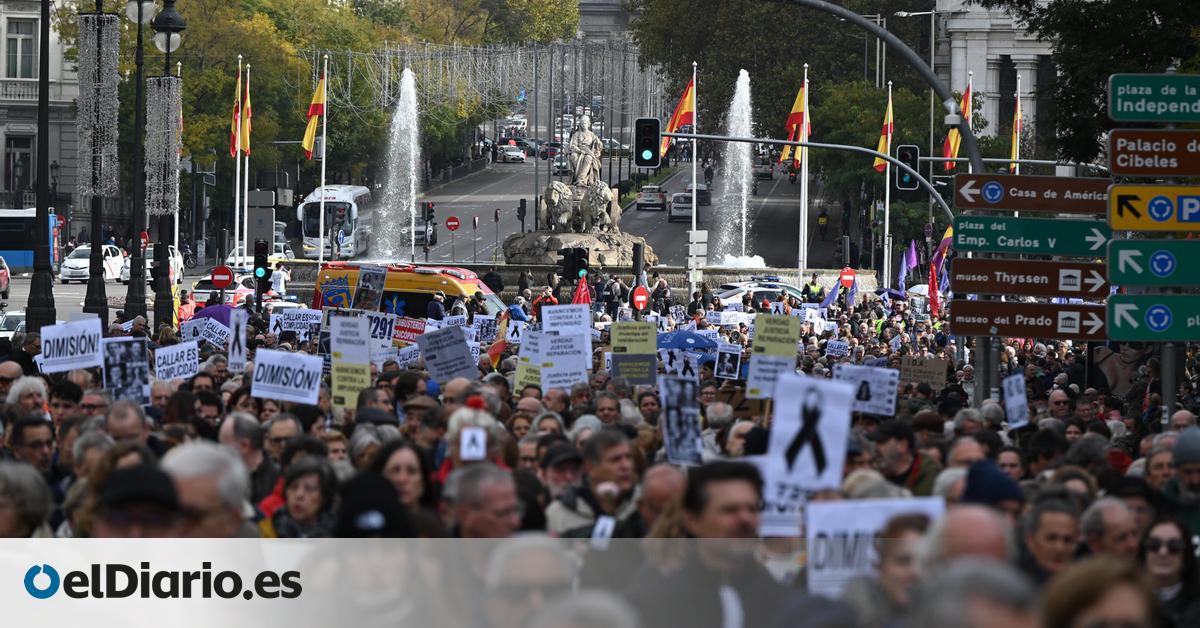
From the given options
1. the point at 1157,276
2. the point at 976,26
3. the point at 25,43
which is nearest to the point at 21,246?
the point at 25,43

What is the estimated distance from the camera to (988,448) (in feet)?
37.0

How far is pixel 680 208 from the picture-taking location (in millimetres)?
91938

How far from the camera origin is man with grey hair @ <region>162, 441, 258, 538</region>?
712 centimetres

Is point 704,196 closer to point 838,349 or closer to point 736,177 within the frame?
point 736,177

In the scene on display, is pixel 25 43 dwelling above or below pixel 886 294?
above

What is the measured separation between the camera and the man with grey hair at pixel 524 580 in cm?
584

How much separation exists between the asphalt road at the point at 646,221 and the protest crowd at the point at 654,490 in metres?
60.8

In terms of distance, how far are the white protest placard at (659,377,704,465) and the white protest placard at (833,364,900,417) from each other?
395 cm

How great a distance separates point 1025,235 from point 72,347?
749cm

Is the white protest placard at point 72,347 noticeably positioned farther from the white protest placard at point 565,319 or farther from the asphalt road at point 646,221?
the asphalt road at point 646,221

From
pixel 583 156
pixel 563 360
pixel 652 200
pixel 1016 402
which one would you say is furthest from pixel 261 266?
pixel 652 200

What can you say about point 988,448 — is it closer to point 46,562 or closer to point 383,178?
point 46,562

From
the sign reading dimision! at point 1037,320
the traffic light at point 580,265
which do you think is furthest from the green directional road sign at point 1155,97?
the traffic light at point 580,265

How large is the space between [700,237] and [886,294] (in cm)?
662
